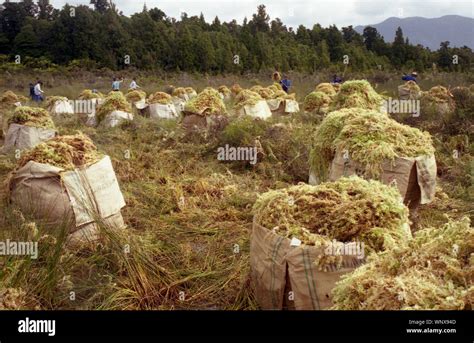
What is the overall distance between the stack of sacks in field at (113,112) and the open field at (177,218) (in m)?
0.59

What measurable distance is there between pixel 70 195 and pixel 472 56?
19.0m

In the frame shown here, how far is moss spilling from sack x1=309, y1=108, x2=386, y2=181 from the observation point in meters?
5.10

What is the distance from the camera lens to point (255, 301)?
11.6 ft

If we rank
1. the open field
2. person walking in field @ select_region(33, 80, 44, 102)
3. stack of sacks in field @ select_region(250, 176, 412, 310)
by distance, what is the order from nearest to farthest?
stack of sacks in field @ select_region(250, 176, 412, 310) → the open field → person walking in field @ select_region(33, 80, 44, 102)

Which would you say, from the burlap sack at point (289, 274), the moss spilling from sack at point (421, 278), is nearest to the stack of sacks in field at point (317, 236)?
the burlap sack at point (289, 274)

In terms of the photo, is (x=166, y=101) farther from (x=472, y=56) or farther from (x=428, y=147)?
(x=472, y=56)

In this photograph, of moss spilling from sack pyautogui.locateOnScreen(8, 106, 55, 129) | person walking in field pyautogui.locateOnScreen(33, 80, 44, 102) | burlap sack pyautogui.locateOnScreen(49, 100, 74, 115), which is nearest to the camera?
moss spilling from sack pyautogui.locateOnScreen(8, 106, 55, 129)

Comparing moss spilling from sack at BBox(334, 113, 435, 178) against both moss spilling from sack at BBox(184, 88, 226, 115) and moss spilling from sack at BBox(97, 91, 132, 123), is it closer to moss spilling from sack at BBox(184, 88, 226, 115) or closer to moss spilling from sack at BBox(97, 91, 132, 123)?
moss spilling from sack at BBox(184, 88, 226, 115)

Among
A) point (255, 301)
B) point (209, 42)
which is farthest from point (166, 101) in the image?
point (209, 42)

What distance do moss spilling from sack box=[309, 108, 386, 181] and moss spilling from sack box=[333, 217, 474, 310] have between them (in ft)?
8.97

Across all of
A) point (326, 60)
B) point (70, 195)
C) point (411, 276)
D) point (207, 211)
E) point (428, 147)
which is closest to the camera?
point (411, 276)

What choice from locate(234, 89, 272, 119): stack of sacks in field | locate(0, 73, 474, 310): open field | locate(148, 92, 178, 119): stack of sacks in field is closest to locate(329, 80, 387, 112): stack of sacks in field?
locate(0, 73, 474, 310): open field

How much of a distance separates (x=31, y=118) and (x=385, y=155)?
18.4ft
